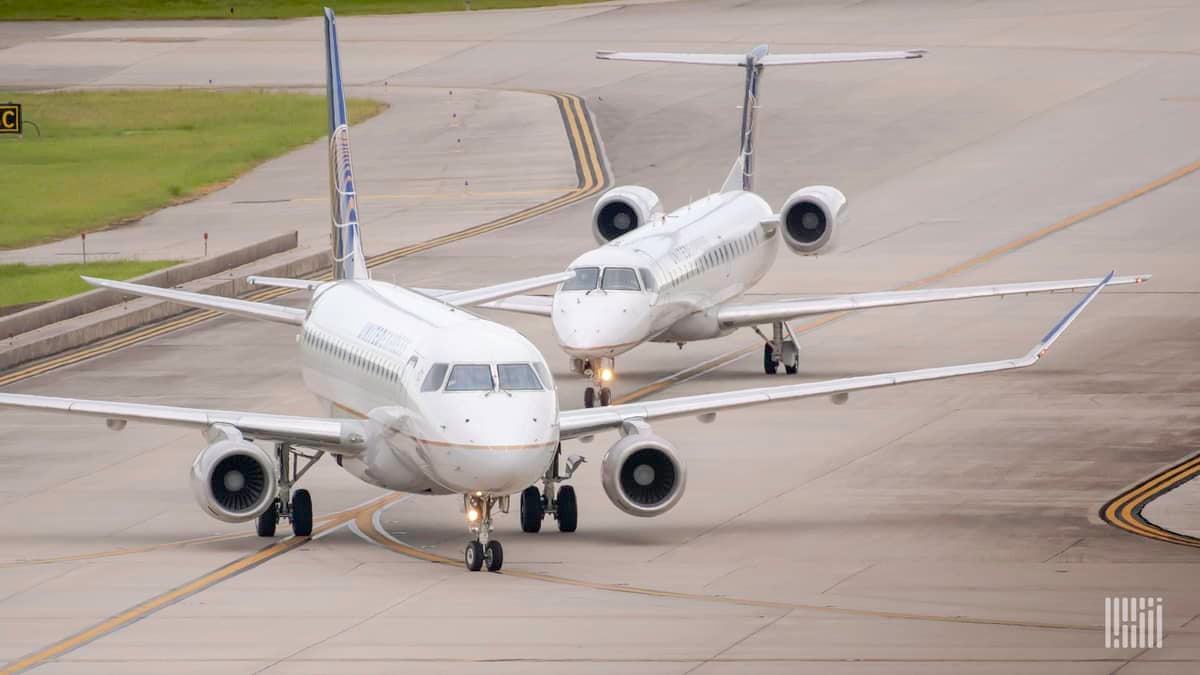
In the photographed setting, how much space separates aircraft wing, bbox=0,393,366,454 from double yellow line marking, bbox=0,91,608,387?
56.2 ft

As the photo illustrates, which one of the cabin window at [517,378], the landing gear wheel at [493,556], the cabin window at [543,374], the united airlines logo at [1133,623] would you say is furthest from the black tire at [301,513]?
the united airlines logo at [1133,623]

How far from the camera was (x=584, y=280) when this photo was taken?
4647 centimetres

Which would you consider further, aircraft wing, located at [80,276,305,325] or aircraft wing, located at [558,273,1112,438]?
aircraft wing, located at [80,276,305,325]

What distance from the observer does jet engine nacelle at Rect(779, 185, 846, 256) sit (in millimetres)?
52281

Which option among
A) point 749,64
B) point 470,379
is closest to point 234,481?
point 470,379

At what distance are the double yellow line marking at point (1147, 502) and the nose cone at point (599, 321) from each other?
11.4m

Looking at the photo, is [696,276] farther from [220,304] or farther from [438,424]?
[438,424]

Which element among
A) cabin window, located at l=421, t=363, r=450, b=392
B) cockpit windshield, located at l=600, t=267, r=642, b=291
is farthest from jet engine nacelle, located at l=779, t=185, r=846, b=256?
cabin window, located at l=421, t=363, r=450, b=392

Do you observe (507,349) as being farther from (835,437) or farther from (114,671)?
(835,437)

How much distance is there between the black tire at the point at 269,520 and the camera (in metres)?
35.6

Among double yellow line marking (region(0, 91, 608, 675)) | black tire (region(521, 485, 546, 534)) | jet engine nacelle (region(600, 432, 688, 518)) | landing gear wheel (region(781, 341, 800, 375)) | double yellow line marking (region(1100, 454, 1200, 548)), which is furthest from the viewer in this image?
landing gear wheel (region(781, 341, 800, 375))

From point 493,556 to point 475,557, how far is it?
0.27 meters

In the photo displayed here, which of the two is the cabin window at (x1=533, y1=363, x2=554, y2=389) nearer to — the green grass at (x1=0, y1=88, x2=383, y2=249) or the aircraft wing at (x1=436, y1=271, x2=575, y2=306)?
the aircraft wing at (x1=436, y1=271, x2=575, y2=306)

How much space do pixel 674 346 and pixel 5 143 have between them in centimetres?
4505
